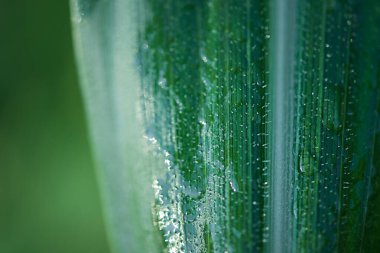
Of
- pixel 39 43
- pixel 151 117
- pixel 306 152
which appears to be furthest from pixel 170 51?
pixel 39 43

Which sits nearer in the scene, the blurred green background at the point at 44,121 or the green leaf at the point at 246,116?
the green leaf at the point at 246,116

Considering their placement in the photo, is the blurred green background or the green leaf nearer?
the green leaf

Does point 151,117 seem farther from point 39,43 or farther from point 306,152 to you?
point 39,43

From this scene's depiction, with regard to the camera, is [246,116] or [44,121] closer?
[246,116]
